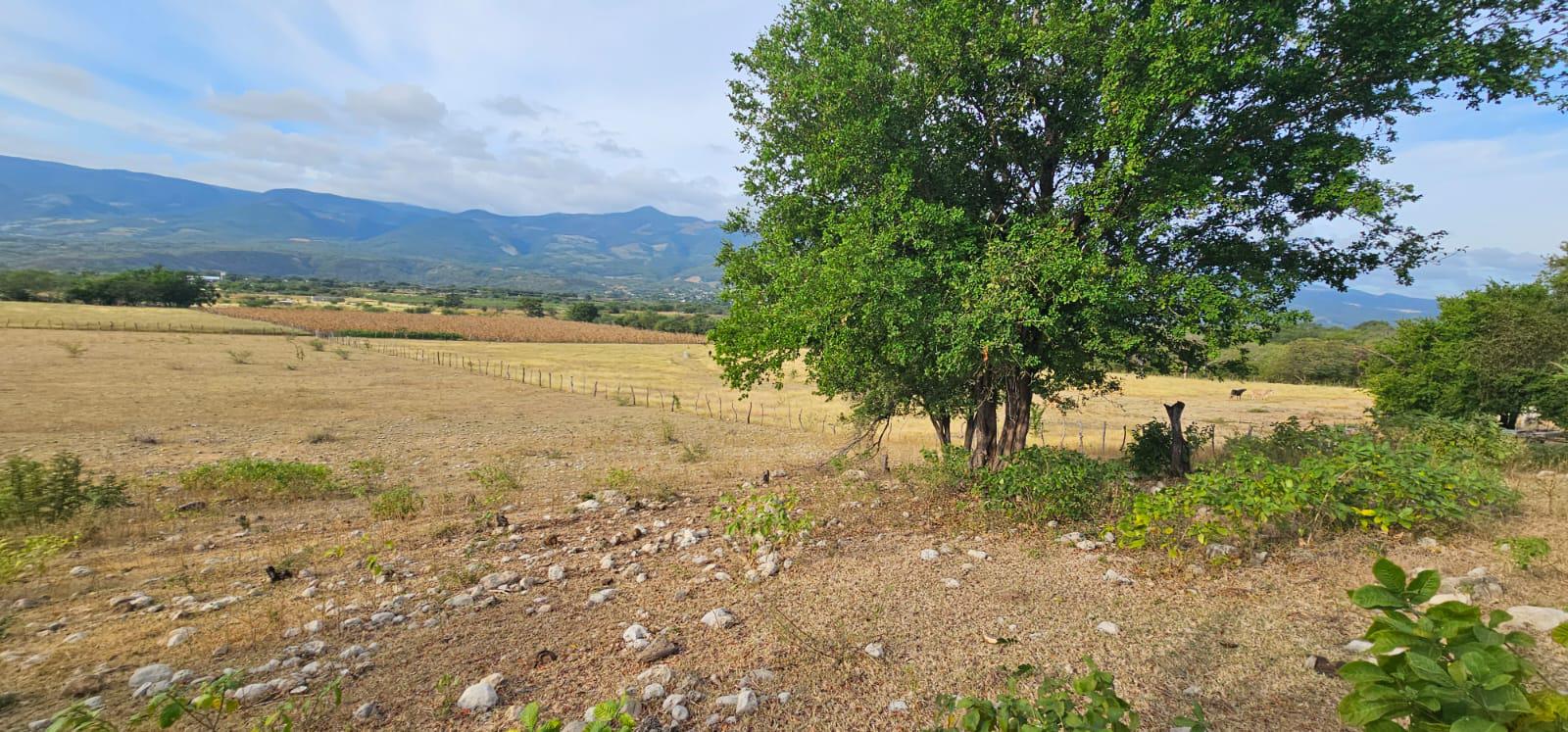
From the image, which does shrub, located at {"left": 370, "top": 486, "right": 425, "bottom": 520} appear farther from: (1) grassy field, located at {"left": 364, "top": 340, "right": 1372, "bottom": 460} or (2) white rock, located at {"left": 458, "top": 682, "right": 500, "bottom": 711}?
(1) grassy field, located at {"left": 364, "top": 340, "right": 1372, "bottom": 460}

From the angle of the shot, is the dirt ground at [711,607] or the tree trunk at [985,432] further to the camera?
the tree trunk at [985,432]

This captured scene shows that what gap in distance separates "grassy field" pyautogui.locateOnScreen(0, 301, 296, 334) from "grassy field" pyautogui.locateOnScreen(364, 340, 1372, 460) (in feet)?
63.2

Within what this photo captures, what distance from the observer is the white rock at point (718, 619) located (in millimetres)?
5820

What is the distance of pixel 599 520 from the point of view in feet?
32.9

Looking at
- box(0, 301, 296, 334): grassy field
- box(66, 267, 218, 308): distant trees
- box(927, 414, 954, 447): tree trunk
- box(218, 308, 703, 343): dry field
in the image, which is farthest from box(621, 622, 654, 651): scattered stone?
box(66, 267, 218, 308): distant trees

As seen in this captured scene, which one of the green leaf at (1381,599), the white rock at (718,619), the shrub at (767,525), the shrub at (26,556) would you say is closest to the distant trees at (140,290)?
the shrub at (26,556)

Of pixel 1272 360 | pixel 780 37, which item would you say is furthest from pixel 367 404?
pixel 1272 360

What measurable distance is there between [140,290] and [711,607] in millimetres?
140529

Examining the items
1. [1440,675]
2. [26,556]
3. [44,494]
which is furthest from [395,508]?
[1440,675]

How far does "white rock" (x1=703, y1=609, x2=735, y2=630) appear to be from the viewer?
5820 mm

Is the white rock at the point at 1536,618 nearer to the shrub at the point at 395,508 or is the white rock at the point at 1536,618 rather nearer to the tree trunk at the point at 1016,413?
the tree trunk at the point at 1016,413

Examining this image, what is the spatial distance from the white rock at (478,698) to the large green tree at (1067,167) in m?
6.72

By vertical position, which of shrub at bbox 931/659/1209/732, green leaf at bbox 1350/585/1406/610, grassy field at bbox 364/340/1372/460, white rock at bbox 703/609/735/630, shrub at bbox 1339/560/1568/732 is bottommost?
grassy field at bbox 364/340/1372/460

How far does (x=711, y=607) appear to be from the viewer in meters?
6.32
